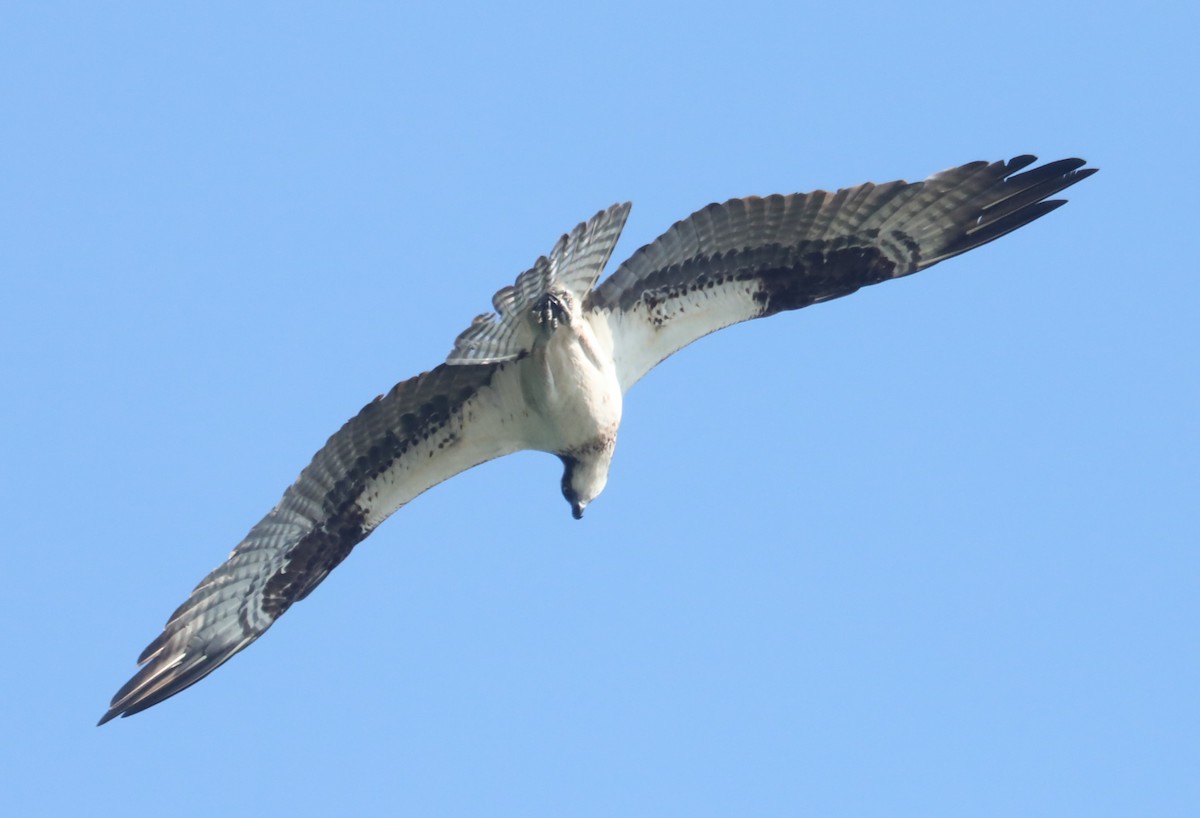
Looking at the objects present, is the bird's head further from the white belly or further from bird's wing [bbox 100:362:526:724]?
bird's wing [bbox 100:362:526:724]

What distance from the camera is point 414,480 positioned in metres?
11.2

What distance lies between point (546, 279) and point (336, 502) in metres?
2.02

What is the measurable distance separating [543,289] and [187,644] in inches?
125

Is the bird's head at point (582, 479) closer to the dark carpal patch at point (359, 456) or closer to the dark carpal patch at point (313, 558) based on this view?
Answer: the dark carpal patch at point (359, 456)

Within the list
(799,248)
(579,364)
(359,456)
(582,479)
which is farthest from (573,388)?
(799,248)

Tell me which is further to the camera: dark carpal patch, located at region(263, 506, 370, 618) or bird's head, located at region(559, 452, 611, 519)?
dark carpal patch, located at region(263, 506, 370, 618)

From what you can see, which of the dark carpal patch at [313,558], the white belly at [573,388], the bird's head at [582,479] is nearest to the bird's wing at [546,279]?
the white belly at [573,388]

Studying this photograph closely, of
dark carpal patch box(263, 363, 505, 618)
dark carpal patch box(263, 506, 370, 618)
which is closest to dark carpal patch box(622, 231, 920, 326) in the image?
dark carpal patch box(263, 363, 505, 618)

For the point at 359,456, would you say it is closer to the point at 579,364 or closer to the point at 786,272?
the point at 579,364

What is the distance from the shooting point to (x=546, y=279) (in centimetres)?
1046

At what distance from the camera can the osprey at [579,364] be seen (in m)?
10.8

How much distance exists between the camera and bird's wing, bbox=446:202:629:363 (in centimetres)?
1040

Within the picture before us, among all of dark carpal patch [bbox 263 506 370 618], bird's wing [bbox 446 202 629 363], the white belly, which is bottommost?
dark carpal patch [bbox 263 506 370 618]

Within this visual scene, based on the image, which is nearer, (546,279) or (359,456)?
(546,279)
